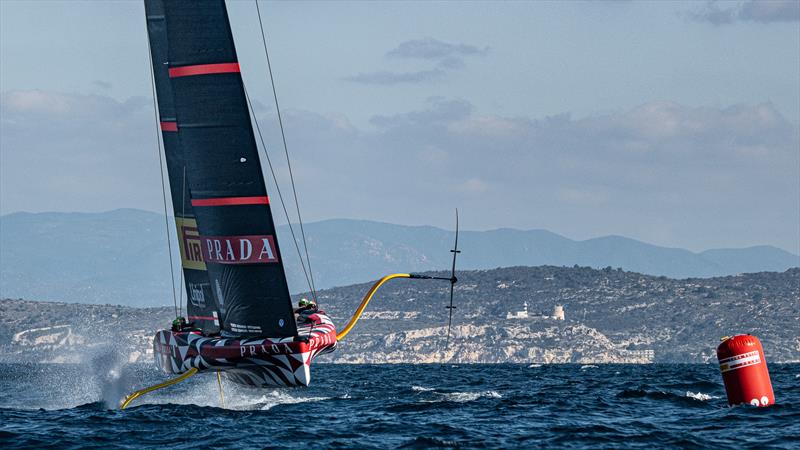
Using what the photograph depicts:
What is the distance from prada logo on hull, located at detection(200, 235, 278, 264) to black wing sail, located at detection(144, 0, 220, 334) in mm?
7990

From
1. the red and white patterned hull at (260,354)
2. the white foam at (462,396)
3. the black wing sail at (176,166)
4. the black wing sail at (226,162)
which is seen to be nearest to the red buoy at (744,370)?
the white foam at (462,396)

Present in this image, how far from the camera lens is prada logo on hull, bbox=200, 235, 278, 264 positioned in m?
39.4

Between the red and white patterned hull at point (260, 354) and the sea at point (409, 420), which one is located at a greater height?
the red and white patterned hull at point (260, 354)

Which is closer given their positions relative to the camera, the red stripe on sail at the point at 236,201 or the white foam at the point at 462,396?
the red stripe on sail at the point at 236,201

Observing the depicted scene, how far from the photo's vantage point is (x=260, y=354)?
130ft

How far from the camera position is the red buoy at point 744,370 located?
34.3 metres

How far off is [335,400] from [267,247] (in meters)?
10.9

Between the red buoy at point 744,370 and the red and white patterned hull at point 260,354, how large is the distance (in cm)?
1271

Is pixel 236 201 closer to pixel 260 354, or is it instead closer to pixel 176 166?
pixel 260 354

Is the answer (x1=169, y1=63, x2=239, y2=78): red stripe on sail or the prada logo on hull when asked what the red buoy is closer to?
the prada logo on hull

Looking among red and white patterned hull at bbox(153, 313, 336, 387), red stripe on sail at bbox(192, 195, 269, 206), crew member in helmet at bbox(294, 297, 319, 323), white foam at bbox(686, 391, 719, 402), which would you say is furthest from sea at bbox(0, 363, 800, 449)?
red stripe on sail at bbox(192, 195, 269, 206)

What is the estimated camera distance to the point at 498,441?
31.4 m

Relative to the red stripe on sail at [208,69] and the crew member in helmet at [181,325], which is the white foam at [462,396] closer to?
the crew member in helmet at [181,325]

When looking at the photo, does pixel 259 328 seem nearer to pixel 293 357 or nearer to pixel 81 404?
pixel 293 357
